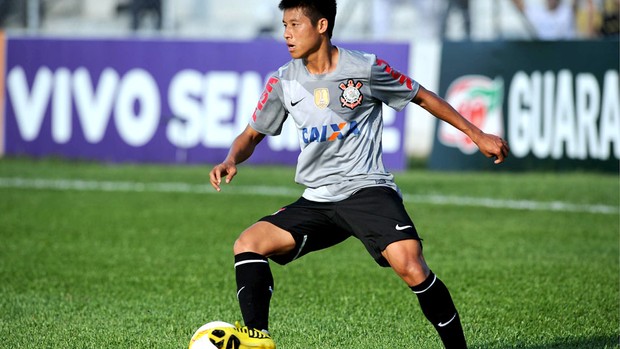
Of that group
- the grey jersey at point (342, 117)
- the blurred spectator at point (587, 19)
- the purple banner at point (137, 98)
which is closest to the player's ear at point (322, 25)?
the grey jersey at point (342, 117)

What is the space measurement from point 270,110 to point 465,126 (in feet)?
3.37

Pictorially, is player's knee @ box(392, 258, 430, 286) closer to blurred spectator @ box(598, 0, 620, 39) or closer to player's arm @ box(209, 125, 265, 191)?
player's arm @ box(209, 125, 265, 191)

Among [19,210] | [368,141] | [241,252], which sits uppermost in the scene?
[368,141]

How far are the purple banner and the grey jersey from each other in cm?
953

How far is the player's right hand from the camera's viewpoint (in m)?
5.26

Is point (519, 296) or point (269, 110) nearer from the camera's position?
point (269, 110)

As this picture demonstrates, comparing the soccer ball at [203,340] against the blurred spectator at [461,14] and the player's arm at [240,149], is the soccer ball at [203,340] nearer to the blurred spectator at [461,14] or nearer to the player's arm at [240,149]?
the player's arm at [240,149]

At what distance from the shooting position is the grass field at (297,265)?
6.19 m

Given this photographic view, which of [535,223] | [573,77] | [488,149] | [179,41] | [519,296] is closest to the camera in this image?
[488,149]

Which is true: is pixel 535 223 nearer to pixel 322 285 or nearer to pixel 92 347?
pixel 322 285

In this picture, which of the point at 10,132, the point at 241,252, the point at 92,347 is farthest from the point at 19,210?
the point at 241,252

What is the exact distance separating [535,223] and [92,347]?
6.26 m

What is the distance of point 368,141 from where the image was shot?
212 inches

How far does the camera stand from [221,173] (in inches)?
209
